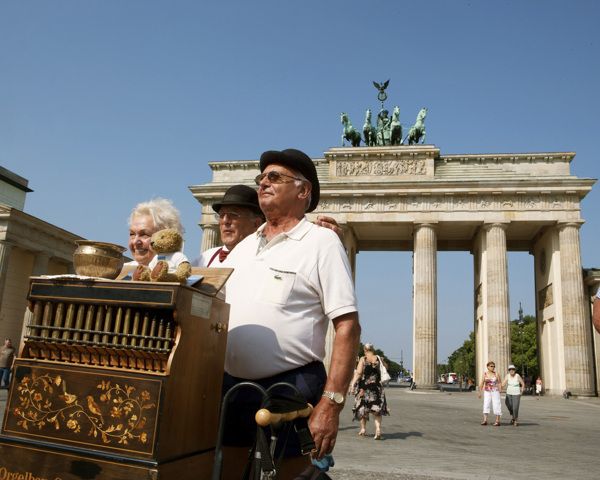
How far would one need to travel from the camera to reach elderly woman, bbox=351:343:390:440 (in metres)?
11.4

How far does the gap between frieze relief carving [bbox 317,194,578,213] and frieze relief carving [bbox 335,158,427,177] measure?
1.85m

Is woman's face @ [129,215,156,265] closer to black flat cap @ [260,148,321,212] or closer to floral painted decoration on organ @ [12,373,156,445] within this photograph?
black flat cap @ [260,148,321,212]

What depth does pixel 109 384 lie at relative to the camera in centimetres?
200

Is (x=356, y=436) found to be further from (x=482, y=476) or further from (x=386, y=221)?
(x=386, y=221)

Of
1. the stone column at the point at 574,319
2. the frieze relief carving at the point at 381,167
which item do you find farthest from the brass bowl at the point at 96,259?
the frieze relief carving at the point at 381,167

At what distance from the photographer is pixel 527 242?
1610 inches

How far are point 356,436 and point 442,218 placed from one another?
1040 inches

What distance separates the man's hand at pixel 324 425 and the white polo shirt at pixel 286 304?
0.27 metres

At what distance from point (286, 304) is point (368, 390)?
967 centimetres

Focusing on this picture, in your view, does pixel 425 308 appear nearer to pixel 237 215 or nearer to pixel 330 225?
pixel 237 215

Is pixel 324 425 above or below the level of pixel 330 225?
A: below

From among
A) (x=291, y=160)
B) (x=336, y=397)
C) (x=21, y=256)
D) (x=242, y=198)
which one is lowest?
(x=336, y=397)

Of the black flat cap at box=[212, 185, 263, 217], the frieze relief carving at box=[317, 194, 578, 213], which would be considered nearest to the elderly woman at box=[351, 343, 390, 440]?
the black flat cap at box=[212, 185, 263, 217]

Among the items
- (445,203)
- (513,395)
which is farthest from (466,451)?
(445,203)
